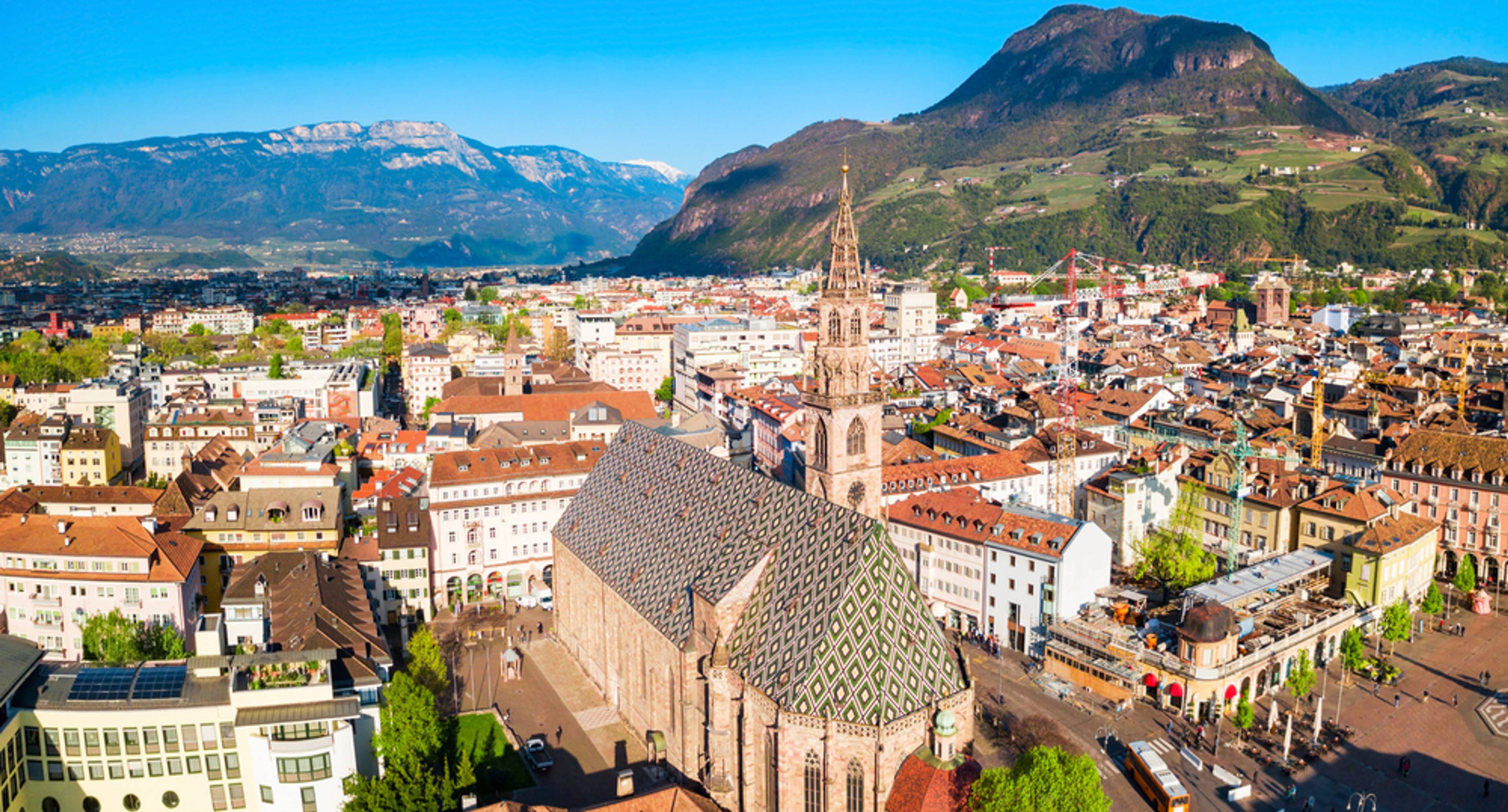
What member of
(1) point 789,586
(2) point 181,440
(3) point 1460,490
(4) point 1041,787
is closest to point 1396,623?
(3) point 1460,490

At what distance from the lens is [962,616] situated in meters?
71.4

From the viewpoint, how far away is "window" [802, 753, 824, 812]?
136 ft

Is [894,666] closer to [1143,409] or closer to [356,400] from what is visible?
[1143,409]

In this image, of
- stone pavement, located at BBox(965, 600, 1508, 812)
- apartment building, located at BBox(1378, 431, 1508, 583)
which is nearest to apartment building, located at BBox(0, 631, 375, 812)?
stone pavement, located at BBox(965, 600, 1508, 812)

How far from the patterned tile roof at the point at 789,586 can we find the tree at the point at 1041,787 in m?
5.42

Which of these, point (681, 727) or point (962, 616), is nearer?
point (681, 727)

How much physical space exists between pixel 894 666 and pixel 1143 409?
8285 cm

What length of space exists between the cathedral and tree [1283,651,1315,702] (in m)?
25.3

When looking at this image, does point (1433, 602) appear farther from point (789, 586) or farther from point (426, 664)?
point (426, 664)

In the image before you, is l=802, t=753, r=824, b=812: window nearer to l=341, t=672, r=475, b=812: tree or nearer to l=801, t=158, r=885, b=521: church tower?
l=341, t=672, r=475, b=812: tree

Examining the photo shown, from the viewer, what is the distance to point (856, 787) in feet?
135

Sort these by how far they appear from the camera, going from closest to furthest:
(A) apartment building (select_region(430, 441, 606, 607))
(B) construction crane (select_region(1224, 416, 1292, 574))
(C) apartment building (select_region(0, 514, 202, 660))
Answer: (C) apartment building (select_region(0, 514, 202, 660)) → (B) construction crane (select_region(1224, 416, 1292, 574)) → (A) apartment building (select_region(430, 441, 606, 607))

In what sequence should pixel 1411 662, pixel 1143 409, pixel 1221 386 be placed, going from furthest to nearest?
pixel 1221 386 → pixel 1143 409 → pixel 1411 662

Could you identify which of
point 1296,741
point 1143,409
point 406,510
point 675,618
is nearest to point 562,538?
point 406,510
